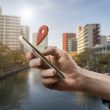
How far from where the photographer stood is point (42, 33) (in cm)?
37

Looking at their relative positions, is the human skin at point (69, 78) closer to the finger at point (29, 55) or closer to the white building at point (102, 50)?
the finger at point (29, 55)

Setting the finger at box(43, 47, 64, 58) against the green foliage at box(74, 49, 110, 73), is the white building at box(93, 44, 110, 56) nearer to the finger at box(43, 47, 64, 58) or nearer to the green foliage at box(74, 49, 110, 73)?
the green foliage at box(74, 49, 110, 73)

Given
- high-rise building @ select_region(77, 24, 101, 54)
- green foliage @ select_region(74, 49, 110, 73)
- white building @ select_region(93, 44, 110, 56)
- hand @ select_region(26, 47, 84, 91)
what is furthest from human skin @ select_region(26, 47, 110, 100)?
high-rise building @ select_region(77, 24, 101, 54)

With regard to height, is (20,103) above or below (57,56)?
below

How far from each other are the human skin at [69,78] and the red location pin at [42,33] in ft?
0.12

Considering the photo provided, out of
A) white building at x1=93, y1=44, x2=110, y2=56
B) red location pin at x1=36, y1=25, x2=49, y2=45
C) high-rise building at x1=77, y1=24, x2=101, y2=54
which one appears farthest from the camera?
high-rise building at x1=77, y1=24, x2=101, y2=54

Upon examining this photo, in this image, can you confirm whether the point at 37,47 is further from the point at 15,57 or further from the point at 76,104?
the point at 15,57

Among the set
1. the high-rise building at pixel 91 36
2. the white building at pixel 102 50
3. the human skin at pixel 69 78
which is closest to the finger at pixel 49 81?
the human skin at pixel 69 78

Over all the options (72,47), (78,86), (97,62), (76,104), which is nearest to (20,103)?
(76,104)

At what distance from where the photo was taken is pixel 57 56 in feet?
1.41

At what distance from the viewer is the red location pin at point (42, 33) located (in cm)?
36

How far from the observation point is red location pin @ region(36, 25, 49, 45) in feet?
1.18

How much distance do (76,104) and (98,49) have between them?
12487mm

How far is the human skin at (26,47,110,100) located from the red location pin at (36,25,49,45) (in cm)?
4
